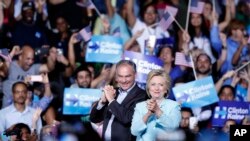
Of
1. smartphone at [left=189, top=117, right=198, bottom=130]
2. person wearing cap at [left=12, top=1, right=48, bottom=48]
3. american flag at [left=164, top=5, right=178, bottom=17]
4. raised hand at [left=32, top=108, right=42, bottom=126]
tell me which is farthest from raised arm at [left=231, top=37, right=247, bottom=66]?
raised hand at [left=32, top=108, right=42, bottom=126]

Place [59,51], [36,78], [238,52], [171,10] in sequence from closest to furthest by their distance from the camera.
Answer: [36,78], [59,51], [171,10], [238,52]

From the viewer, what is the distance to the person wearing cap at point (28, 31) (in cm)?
1036

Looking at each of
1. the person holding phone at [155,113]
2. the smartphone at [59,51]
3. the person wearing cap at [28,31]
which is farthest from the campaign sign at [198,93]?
the person holding phone at [155,113]

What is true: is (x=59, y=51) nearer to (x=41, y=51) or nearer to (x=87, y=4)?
(x=41, y=51)

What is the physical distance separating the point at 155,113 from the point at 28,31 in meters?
3.74

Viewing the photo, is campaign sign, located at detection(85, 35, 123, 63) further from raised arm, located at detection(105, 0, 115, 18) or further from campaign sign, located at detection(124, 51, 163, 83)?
raised arm, located at detection(105, 0, 115, 18)

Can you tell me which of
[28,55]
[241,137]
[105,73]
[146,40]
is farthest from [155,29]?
[241,137]

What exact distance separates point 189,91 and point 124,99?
3005 millimetres

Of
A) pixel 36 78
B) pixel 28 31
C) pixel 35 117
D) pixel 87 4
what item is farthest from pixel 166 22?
pixel 35 117

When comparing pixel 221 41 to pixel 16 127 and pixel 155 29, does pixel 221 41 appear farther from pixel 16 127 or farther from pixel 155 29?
pixel 16 127

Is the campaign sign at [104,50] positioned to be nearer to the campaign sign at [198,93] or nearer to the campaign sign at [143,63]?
the campaign sign at [143,63]

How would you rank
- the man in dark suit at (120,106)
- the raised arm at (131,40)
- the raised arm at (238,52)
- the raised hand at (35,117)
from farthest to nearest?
the raised arm at (238,52)
the raised arm at (131,40)
the raised hand at (35,117)
the man in dark suit at (120,106)

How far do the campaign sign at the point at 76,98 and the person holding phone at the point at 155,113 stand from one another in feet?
9.75

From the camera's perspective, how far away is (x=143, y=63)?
1008 centimetres
